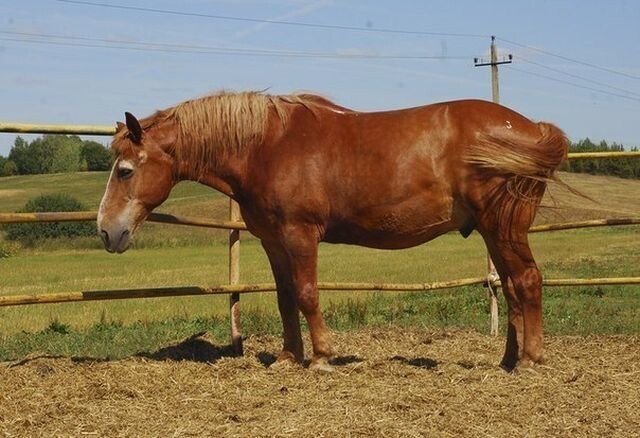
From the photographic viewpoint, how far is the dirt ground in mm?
4164

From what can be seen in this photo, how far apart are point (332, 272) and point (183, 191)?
102 ft

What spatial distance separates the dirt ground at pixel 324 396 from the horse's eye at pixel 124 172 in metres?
1.26

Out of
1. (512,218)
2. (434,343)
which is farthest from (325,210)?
(434,343)

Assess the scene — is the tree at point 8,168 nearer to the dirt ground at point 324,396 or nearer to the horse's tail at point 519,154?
the dirt ground at point 324,396

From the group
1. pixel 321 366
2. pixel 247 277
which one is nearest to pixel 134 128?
pixel 321 366

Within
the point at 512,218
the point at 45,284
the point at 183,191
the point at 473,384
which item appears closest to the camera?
the point at 473,384

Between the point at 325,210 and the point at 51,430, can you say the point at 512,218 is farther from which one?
the point at 51,430


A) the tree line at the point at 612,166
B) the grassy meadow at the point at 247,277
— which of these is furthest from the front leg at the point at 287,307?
the tree line at the point at 612,166

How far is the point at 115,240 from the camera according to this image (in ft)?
17.7

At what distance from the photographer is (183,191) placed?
5016cm

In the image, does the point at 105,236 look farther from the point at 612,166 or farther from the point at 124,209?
the point at 612,166

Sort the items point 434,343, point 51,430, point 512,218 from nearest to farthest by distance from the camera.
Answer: point 51,430
point 512,218
point 434,343

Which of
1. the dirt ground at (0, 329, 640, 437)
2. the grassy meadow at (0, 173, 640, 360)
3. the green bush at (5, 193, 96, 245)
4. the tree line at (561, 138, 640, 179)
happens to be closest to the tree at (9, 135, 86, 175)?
the grassy meadow at (0, 173, 640, 360)

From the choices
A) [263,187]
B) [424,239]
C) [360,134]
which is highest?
[360,134]
